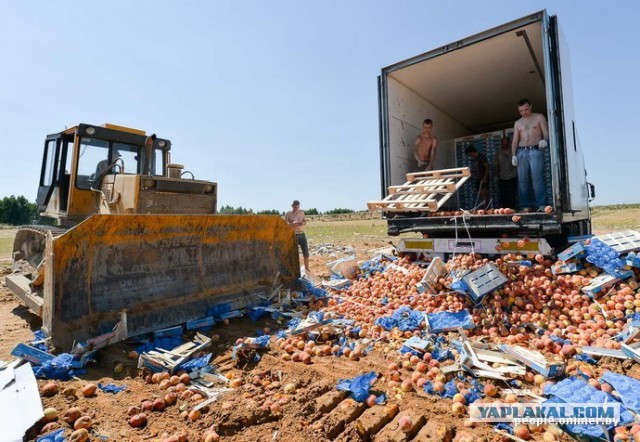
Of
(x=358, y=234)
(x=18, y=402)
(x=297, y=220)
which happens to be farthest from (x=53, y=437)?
(x=358, y=234)

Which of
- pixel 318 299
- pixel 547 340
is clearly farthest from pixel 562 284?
pixel 318 299

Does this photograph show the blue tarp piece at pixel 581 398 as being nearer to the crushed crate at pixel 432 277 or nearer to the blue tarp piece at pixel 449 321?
the blue tarp piece at pixel 449 321

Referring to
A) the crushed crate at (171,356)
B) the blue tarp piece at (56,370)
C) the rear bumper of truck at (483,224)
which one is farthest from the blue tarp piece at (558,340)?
the blue tarp piece at (56,370)

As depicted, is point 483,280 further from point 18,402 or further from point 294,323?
point 18,402

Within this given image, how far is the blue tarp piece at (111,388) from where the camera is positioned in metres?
3.29

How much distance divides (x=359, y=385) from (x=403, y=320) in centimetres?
190

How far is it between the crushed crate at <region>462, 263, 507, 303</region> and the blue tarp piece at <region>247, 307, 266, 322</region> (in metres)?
2.92

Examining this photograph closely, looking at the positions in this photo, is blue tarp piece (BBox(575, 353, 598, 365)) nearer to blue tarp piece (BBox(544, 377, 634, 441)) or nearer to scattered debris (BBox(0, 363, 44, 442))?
blue tarp piece (BBox(544, 377, 634, 441))

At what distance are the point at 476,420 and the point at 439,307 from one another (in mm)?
2458

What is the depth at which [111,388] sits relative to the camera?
3311 millimetres

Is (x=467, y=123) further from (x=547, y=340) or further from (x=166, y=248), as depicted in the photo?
(x=166, y=248)

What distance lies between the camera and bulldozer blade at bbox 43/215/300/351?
402 centimetres

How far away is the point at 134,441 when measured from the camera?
257 centimetres

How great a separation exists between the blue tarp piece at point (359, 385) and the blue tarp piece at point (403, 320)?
153 centimetres
